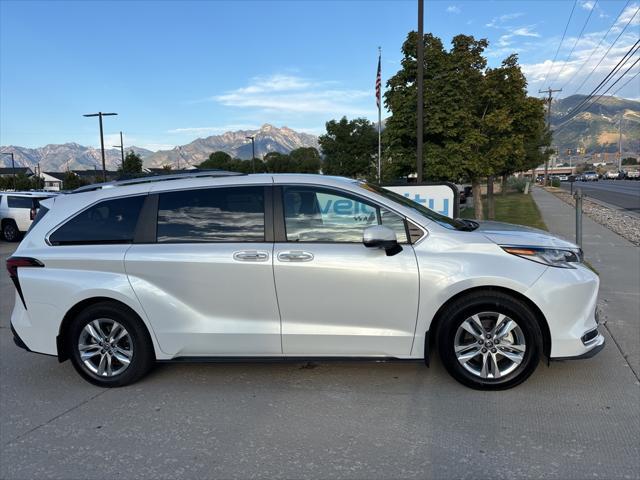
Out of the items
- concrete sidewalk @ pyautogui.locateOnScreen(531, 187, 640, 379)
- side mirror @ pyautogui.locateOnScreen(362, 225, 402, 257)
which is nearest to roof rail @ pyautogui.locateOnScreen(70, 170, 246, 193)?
side mirror @ pyautogui.locateOnScreen(362, 225, 402, 257)

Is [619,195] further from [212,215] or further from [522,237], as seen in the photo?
[212,215]

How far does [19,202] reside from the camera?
1678 centimetres

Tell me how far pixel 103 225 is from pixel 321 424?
2.44 metres

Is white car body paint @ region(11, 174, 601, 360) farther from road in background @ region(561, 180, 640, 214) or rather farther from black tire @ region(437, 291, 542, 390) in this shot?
road in background @ region(561, 180, 640, 214)

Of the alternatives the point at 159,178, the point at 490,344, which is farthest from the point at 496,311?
the point at 159,178

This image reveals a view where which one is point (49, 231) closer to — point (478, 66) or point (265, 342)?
point (265, 342)

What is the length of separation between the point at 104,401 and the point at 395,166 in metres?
10.8

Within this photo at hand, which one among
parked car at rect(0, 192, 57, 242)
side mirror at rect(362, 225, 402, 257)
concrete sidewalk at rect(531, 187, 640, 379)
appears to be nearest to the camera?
side mirror at rect(362, 225, 402, 257)

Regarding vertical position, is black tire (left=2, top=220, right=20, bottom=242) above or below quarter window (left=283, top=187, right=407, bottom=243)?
below

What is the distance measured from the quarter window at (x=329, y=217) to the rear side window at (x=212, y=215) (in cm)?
27

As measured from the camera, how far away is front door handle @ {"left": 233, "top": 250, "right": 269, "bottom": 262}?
13.0 ft

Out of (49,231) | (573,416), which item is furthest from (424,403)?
(49,231)

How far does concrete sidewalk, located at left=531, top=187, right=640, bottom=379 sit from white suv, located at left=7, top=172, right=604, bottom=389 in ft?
4.50

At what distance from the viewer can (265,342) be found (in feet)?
13.1
